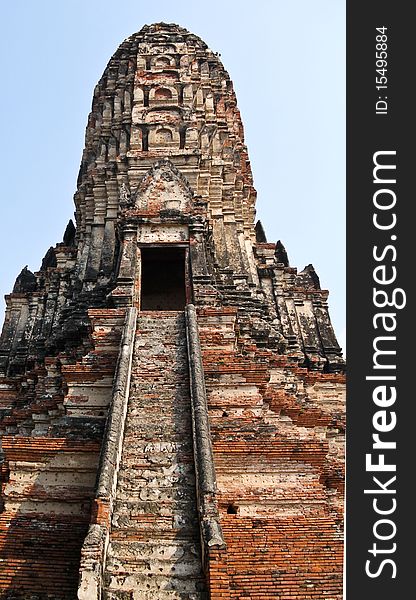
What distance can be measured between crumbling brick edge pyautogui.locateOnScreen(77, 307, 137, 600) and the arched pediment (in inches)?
274

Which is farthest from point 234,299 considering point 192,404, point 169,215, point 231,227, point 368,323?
point 368,323

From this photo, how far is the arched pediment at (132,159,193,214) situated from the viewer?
1684cm

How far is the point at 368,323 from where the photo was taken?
6.86 meters

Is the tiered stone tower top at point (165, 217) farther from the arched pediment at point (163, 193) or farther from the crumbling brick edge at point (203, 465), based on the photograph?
the crumbling brick edge at point (203, 465)

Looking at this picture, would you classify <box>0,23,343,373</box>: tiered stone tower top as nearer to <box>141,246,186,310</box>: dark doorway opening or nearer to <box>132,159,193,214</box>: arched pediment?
<box>132,159,193,214</box>: arched pediment

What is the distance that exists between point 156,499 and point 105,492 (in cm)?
73

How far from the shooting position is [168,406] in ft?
30.9

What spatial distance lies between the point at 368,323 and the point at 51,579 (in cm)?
443

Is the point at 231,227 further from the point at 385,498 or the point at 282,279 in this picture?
the point at 385,498

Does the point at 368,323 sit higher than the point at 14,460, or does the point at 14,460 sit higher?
the point at 368,323

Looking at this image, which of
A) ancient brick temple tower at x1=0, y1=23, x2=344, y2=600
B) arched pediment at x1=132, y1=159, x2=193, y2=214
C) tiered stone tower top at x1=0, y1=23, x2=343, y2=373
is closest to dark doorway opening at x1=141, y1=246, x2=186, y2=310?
ancient brick temple tower at x1=0, y1=23, x2=344, y2=600

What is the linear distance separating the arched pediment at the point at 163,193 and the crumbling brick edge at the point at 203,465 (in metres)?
6.64

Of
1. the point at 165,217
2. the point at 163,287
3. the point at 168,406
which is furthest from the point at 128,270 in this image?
the point at 168,406

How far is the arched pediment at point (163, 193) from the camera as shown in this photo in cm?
1684
